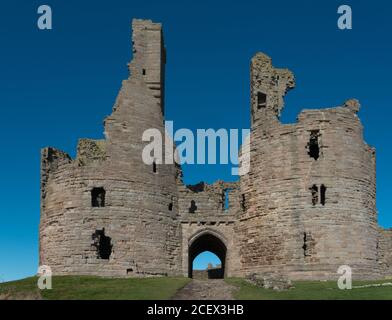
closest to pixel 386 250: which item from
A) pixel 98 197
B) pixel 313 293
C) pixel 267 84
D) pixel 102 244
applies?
pixel 267 84

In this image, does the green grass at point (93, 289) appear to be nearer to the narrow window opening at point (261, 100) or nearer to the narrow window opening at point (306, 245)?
the narrow window opening at point (306, 245)

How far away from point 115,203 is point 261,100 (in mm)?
10123

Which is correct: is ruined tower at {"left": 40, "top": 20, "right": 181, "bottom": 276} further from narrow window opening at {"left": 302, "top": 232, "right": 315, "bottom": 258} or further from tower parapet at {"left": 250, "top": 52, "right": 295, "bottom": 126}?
narrow window opening at {"left": 302, "top": 232, "right": 315, "bottom": 258}

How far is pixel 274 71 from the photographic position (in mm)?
38594

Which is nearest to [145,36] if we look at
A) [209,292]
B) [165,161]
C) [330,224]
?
[165,161]

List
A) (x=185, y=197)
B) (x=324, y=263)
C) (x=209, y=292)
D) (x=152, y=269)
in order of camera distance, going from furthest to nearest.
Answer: (x=185, y=197)
(x=152, y=269)
(x=324, y=263)
(x=209, y=292)

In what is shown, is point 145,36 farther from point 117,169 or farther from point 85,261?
point 85,261

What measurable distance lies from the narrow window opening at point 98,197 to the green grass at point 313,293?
30.1 ft

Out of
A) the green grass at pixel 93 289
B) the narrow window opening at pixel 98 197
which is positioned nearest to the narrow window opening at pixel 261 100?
the narrow window opening at pixel 98 197

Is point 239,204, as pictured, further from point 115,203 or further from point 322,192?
point 115,203

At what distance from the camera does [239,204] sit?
37.6 meters

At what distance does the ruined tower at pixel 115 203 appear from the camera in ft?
112

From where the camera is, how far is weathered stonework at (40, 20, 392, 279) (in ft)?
A: 109

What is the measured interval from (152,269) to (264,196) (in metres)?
6.69
